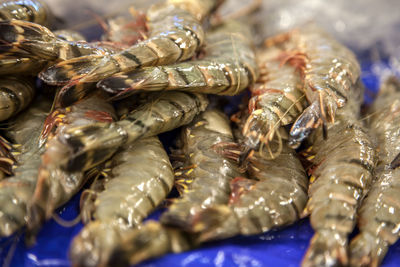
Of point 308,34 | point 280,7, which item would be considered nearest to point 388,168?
point 308,34

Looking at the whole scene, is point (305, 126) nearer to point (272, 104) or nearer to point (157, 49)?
point (272, 104)

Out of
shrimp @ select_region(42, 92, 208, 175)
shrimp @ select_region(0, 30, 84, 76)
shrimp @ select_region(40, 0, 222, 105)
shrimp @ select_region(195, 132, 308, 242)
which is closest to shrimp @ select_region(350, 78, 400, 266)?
shrimp @ select_region(195, 132, 308, 242)

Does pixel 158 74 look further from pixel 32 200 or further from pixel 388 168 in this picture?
pixel 388 168

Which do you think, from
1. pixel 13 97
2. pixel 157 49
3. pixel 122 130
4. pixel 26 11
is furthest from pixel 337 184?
pixel 26 11

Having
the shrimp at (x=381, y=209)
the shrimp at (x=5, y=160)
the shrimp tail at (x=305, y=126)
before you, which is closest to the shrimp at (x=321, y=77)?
the shrimp tail at (x=305, y=126)

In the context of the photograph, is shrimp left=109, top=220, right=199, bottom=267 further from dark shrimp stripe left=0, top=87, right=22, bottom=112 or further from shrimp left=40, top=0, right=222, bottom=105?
dark shrimp stripe left=0, top=87, right=22, bottom=112

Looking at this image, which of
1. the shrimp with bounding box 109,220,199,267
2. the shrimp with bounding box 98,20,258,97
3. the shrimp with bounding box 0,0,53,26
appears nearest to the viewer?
the shrimp with bounding box 109,220,199,267
